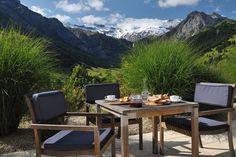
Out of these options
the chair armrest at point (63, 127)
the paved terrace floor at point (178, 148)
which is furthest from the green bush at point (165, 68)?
the chair armrest at point (63, 127)

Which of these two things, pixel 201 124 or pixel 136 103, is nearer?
pixel 136 103

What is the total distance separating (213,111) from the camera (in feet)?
12.8

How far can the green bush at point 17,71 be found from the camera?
4.70m

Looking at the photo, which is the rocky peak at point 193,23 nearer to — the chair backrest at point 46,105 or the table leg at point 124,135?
the chair backrest at point 46,105

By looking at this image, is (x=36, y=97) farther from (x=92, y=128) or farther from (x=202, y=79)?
(x=202, y=79)

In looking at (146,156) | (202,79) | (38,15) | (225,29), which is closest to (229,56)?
(202,79)

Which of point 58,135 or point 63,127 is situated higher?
point 63,127

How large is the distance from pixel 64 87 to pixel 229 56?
12.6ft

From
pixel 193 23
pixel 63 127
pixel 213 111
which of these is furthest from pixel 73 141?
pixel 193 23

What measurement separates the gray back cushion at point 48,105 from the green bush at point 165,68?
2.59 m

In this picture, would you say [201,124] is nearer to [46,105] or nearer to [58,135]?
[58,135]

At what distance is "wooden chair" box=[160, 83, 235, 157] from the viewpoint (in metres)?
3.86

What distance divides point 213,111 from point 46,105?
5.69 ft

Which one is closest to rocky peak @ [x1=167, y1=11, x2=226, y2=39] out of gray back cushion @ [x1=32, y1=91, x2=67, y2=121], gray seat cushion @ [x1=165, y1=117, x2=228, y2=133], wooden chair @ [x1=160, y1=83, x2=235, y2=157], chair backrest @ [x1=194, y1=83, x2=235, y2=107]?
chair backrest @ [x1=194, y1=83, x2=235, y2=107]
